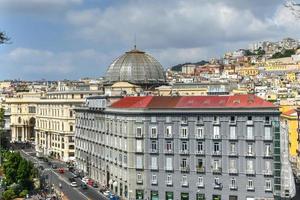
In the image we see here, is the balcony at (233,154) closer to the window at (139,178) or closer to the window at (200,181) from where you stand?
the window at (200,181)

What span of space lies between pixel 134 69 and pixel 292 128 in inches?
1389

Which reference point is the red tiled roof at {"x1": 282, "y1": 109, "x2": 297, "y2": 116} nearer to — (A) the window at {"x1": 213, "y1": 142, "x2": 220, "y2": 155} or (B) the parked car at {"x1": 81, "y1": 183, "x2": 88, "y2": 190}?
(A) the window at {"x1": 213, "y1": 142, "x2": 220, "y2": 155}

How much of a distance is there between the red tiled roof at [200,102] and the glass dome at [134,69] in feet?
122

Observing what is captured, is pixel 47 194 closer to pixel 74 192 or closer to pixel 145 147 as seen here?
pixel 74 192

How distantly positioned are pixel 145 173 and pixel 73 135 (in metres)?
48.1

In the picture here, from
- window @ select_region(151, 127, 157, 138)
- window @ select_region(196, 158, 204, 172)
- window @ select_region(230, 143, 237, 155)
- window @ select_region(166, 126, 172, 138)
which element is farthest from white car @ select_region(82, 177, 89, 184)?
window @ select_region(230, 143, 237, 155)

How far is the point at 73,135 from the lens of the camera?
12244cm

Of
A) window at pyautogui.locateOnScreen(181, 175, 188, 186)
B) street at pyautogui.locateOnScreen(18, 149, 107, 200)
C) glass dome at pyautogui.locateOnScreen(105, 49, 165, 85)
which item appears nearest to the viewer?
window at pyautogui.locateOnScreen(181, 175, 188, 186)

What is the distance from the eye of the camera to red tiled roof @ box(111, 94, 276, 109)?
7125cm

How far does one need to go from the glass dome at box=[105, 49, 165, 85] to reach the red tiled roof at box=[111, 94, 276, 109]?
37141 mm

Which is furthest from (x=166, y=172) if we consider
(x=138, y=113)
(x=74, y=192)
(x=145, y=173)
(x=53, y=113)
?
(x=53, y=113)

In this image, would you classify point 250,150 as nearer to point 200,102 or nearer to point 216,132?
point 216,132

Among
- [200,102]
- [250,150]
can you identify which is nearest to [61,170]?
[200,102]

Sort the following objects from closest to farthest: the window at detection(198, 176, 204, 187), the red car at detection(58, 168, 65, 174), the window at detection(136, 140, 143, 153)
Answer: the window at detection(198, 176, 204, 187)
the window at detection(136, 140, 143, 153)
the red car at detection(58, 168, 65, 174)
